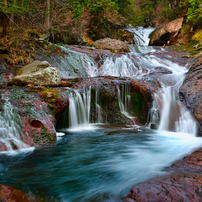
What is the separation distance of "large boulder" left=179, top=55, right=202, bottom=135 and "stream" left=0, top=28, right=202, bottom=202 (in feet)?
0.70

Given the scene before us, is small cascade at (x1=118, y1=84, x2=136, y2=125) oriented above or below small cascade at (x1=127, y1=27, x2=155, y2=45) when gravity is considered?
below

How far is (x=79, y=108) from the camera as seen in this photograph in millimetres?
6215

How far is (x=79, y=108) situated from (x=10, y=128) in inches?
108

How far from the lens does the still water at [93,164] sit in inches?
90.6

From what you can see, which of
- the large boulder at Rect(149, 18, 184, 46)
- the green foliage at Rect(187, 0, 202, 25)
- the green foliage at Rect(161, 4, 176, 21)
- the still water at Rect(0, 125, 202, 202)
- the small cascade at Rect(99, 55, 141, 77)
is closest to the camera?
the still water at Rect(0, 125, 202, 202)

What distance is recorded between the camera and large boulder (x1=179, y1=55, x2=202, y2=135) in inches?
199

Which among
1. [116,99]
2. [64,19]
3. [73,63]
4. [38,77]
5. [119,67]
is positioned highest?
[64,19]

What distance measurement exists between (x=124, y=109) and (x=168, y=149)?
3088 millimetres

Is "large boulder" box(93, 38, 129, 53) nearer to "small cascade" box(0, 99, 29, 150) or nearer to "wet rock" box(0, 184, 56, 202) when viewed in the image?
"small cascade" box(0, 99, 29, 150)

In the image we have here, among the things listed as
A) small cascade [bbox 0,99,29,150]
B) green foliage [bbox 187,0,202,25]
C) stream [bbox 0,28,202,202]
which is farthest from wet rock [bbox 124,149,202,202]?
green foliage [bbox 187,0,202,25]

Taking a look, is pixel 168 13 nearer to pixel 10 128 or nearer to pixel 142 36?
pixel 142 36

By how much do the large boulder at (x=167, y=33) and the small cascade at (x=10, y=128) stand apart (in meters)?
16.8

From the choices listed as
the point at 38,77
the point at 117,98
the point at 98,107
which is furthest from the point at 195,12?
the point at 38,77

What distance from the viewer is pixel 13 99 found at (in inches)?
174
